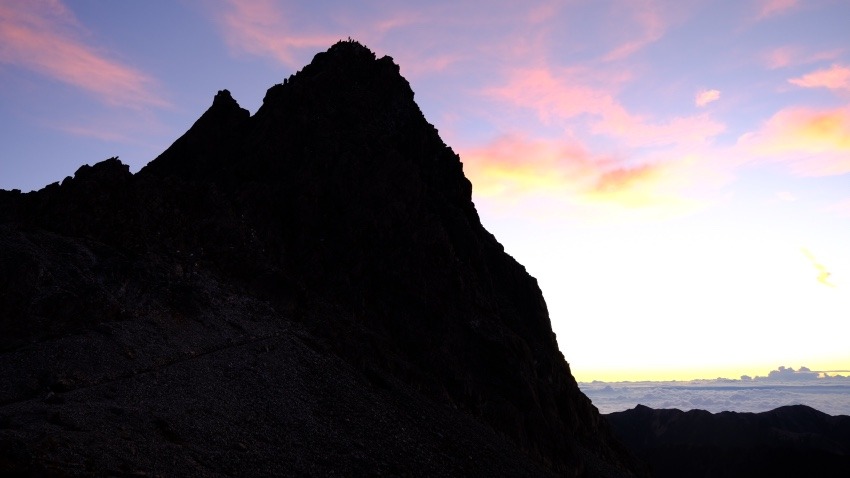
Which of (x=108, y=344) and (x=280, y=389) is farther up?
(x=108, y=344)

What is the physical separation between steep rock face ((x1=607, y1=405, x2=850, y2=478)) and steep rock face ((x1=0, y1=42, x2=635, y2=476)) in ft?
206

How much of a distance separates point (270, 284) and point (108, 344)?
18.4 meters

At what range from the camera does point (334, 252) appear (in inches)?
2542

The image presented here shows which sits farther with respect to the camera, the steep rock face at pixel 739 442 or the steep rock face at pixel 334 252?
the steep rock face at pixel 739 442

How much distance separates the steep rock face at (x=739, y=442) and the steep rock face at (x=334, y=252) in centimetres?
6264

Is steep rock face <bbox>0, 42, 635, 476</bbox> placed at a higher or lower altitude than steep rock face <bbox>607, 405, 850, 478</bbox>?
higher

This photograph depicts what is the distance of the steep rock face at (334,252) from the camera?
45156 mm

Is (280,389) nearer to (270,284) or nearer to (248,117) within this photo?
(270,284)

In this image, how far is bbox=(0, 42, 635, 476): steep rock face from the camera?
1778 inches

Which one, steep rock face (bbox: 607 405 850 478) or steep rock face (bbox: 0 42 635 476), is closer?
steep rock face (bbox: 0 42 635 476)

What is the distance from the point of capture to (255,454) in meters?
29.9

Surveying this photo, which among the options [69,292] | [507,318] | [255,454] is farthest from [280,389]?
[507,318]

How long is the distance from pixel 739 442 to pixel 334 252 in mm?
129423

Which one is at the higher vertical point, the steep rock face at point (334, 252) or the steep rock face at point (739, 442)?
the steep rock face at point (334, 252)
